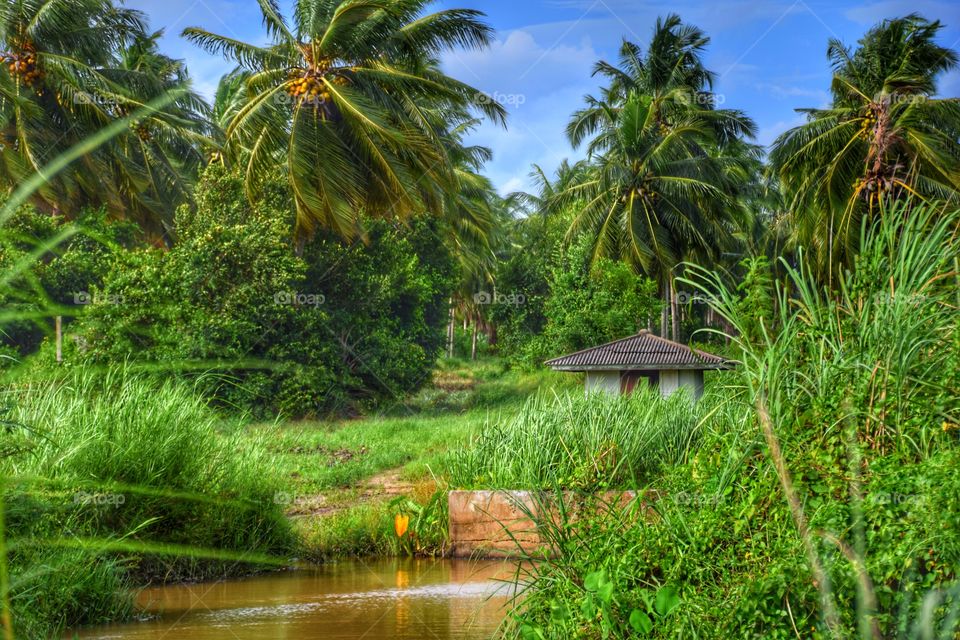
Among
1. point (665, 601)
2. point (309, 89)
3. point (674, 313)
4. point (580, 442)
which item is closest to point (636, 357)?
point (309, 89)

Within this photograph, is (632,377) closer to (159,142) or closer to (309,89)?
(309,89)

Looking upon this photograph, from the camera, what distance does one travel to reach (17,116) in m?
22.5

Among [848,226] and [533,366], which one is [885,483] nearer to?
[848,226]

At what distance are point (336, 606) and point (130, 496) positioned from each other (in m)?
2.41

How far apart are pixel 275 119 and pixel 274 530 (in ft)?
45.4

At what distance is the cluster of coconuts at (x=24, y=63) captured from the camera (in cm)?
2361

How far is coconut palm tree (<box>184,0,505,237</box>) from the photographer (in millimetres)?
22281

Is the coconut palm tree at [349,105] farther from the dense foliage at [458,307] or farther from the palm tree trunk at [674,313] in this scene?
the palm tree trunk at [674,313]

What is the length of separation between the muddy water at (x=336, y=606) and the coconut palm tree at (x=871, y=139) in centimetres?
1536

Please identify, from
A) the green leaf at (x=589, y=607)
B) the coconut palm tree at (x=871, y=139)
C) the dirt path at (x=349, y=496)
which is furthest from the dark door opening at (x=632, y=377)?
the green leaf at (x=589, y=607)

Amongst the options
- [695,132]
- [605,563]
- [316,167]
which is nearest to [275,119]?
[316,167]

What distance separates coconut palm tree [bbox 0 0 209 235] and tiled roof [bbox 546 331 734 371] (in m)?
12.2

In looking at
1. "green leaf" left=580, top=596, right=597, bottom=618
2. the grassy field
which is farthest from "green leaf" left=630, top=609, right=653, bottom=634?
the grassy field

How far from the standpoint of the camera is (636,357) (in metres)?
22.8
